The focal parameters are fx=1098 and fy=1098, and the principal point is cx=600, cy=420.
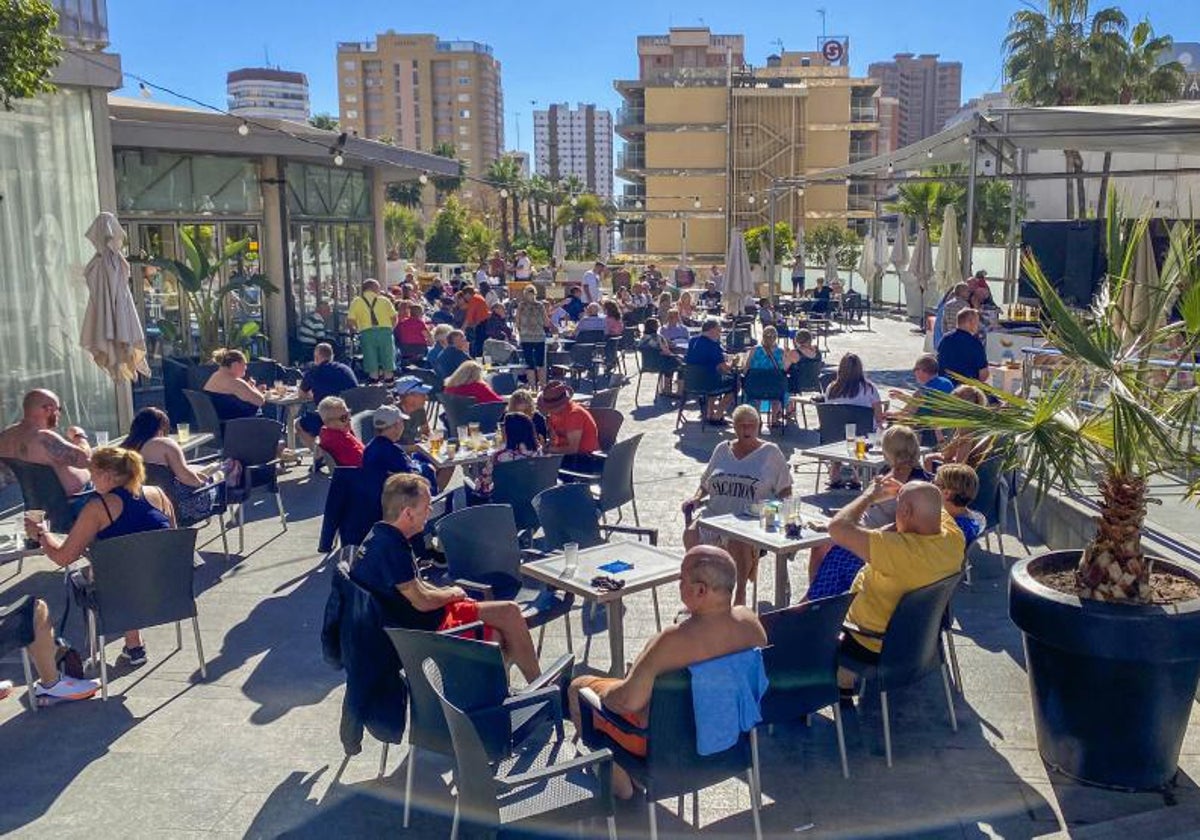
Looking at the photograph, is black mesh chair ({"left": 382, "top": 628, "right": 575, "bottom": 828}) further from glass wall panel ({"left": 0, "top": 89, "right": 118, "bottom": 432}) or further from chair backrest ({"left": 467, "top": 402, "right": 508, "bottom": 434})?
glass wall panel ({"left": 0, "top": 89, "right": 118, "bottom": 432})

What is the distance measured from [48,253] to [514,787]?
29.6ft

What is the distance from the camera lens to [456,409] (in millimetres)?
9328

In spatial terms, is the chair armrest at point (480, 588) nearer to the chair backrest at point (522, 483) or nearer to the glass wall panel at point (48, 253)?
the chair backrest at point (522, 483)

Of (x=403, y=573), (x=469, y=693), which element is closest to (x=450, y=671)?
(x=469, y=693)

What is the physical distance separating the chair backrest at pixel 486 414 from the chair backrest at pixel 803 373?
4092mm

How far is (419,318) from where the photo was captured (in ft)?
46.6

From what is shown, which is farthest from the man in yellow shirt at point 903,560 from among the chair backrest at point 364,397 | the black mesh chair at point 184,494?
the chair backrest at point 364,397

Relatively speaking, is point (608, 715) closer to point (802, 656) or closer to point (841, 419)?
point (802, 656)

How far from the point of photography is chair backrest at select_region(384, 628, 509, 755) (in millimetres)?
3769

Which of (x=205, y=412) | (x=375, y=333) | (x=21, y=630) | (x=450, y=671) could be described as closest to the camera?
(x=450, y=671)

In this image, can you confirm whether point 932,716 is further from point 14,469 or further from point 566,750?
point 14,469

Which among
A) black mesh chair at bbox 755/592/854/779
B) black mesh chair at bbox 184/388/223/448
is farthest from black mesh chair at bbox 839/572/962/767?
black mesh chair at bbox 184/388/223/448

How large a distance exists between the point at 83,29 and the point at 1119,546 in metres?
12.4

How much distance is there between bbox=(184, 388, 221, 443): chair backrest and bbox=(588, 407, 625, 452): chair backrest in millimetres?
3302
